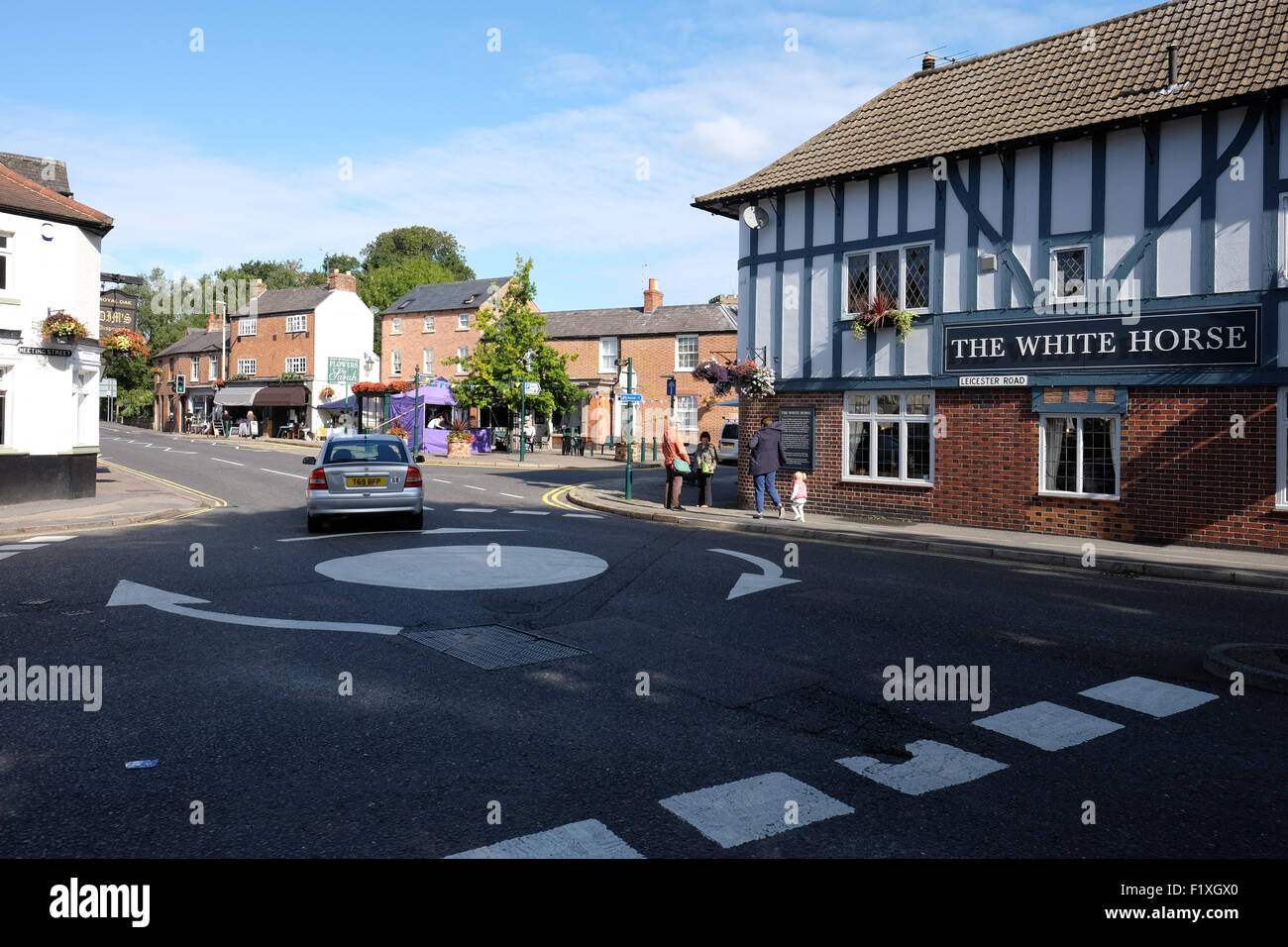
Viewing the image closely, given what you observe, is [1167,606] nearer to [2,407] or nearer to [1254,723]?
[1254,723]

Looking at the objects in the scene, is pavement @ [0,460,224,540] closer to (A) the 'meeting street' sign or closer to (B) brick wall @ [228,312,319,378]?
(A) the 'meeting street' sign

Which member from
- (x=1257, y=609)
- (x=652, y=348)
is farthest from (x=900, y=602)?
(x=652, y=348)

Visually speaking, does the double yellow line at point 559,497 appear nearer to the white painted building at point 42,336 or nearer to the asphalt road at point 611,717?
the asphalt road at point 611,717

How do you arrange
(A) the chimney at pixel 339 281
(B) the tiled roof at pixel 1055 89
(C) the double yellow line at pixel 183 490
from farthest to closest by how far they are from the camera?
(A) the chimney at pixel 339 281, (C) the double yellow line at pixel 183 490, (B) the tiled roof at pixel 1055 89

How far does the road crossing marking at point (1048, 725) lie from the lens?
5.05 metres

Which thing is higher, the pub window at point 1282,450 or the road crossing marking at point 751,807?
the pub window at point 1282,450

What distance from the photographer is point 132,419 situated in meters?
83.6

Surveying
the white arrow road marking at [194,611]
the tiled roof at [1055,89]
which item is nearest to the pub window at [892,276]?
the tiled roof at [1055,89]

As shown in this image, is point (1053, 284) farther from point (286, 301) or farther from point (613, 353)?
point (286, 301)

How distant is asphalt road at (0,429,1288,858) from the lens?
12.6 ft

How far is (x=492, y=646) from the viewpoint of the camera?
22.6ft

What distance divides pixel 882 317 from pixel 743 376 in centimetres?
308

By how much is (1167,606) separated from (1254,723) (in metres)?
3.99

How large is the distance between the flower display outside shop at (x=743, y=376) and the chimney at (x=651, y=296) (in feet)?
111
